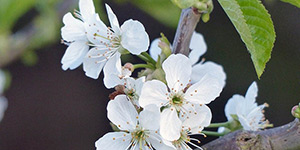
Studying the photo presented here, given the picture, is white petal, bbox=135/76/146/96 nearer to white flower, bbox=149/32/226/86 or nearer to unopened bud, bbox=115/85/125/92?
unopened bud, bbox=115/85/125/92

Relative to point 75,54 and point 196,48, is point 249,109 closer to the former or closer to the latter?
point 196,48

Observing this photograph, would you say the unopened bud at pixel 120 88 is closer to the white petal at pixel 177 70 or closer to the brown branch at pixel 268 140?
the white petal at pixel 177 70

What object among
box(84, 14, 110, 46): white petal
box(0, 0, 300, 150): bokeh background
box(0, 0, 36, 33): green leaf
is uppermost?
box(0, 0, 36, 33): green leaf

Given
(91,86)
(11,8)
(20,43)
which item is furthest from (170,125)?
(91,86)

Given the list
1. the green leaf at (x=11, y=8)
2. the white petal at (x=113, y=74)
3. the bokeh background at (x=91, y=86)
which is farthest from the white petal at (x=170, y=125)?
the bokeh background at (x=91, y=86)

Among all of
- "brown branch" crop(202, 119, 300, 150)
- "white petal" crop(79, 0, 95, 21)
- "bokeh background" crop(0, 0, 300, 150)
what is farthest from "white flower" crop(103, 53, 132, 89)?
"bokeh background" crop(0, 0, 300, 150)

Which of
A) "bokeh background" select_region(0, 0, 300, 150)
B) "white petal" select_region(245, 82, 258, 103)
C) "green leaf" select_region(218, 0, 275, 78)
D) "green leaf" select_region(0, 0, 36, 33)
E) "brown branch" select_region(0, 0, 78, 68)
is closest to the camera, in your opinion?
"green leaf" select_region(218, 0, 275, 78)
